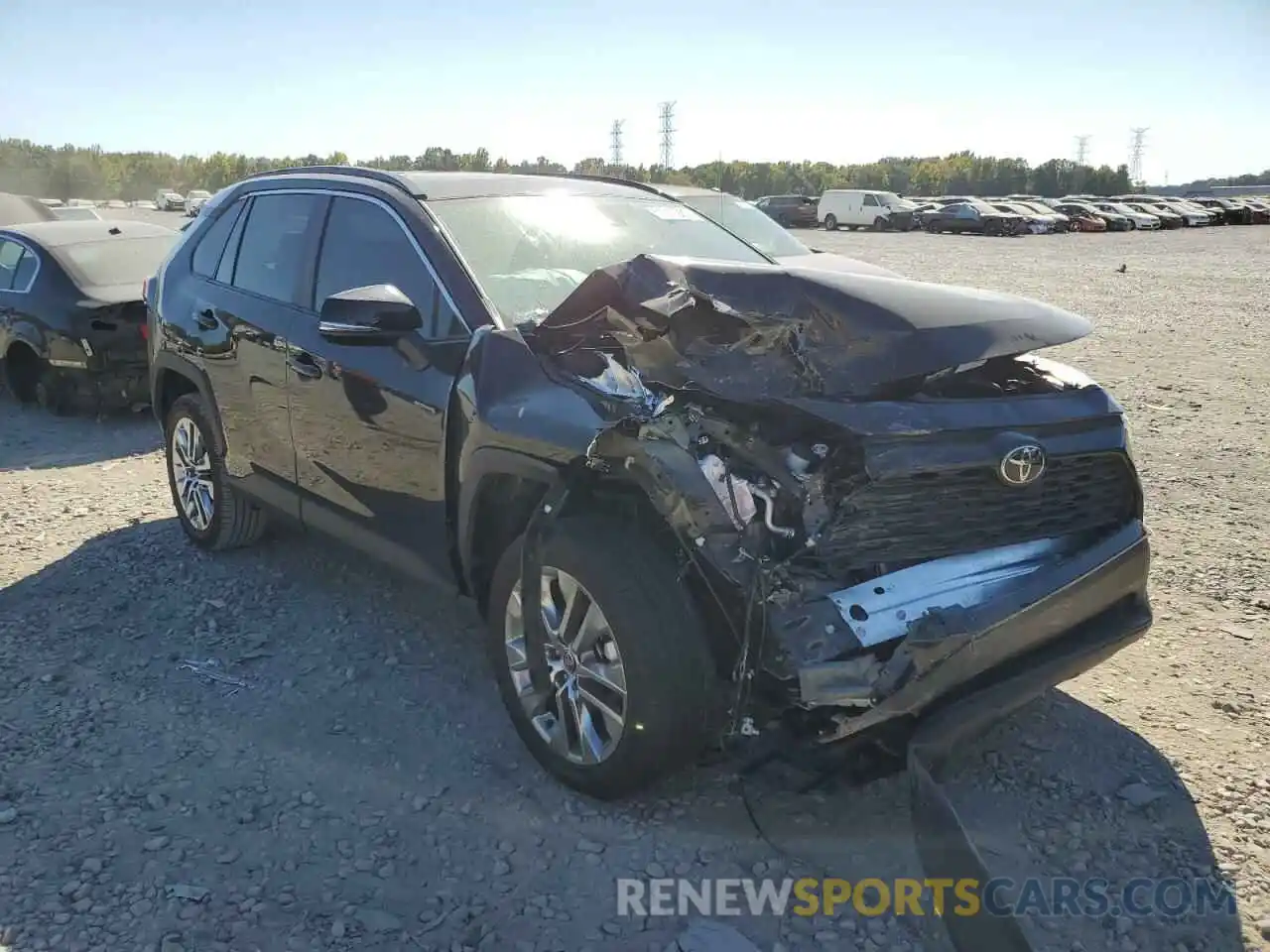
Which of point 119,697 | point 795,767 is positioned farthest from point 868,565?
point 119,697

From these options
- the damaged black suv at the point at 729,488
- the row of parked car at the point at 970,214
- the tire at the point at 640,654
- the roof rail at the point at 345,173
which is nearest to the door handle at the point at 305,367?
the damaged black suv at the point at 729,488

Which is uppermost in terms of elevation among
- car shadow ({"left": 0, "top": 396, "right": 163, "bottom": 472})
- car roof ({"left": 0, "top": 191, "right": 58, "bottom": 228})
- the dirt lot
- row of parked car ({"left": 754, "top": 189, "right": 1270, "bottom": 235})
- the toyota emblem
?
row of parked car ({"left": 754, "top": 189, "right": 1270, "bottom": 235})

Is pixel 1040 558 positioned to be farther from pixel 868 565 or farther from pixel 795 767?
pixel 795 767

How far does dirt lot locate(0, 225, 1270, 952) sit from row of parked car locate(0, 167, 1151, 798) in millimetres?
336

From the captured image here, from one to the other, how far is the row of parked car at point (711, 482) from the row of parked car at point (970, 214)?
123 ft

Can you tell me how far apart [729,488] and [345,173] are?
106 inches

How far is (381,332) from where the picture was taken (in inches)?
147

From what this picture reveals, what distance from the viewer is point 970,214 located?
40281 mm

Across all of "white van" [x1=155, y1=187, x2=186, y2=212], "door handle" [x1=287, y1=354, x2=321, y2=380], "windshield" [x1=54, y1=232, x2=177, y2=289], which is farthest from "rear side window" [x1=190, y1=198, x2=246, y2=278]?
"white van" [x1=155, y1=187, x2=186, y2=212]

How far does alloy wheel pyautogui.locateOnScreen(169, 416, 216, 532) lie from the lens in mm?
5323

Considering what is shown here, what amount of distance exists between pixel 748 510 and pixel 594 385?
2.23ft

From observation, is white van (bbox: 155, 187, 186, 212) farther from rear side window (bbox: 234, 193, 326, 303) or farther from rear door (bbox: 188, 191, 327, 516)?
rear side window (bbox: 234, 193, 326, 303)

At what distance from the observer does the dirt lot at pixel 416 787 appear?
2789 millimetres

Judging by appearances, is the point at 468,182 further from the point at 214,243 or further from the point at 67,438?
the point at 67,438
